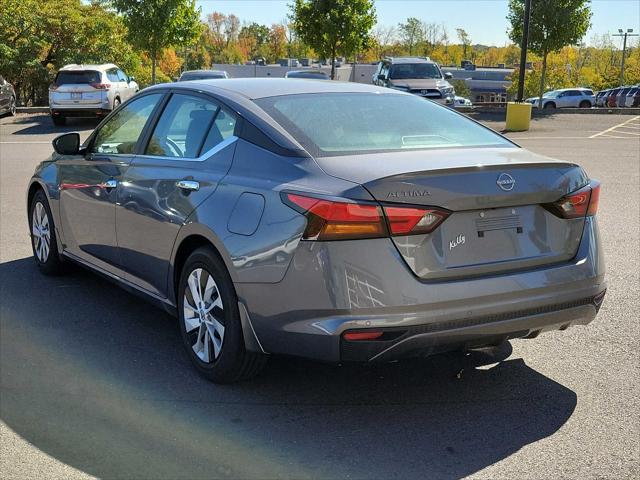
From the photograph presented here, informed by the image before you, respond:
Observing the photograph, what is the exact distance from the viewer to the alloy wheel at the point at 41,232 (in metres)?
6.62

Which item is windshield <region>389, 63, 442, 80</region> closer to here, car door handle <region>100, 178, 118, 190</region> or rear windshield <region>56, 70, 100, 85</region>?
rear windshield <region>56, 70, 100, 85</region>

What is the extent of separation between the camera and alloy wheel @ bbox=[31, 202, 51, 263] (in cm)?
662

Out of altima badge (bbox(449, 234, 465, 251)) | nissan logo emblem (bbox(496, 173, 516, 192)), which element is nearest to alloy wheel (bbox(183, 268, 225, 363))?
altima badge (bbox(449, 234, 465, 251))

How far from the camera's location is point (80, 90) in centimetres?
2423

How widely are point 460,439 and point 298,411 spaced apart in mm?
822

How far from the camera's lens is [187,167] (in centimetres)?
467

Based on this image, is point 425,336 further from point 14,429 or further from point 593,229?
point 14,429

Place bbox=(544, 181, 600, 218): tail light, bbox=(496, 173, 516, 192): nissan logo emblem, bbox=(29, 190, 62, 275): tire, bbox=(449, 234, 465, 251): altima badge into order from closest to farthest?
bbox=(449, 234, 465, 251): altima badge → bbox=(496, 173, 516, 192): nissan logo emblem → bbox=(544, 181, 600, 218): tail light → bbox=(29, 190, 62, 275): tire

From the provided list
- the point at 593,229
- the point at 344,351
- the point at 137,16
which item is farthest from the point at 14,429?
the point at 137,16

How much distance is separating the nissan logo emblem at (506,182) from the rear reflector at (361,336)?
2.97ft

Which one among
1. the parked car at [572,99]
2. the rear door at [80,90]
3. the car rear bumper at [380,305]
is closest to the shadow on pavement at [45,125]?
the rear door at [80,90]

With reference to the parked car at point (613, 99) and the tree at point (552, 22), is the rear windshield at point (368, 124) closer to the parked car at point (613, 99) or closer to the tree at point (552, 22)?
the tree at point (552, 22)

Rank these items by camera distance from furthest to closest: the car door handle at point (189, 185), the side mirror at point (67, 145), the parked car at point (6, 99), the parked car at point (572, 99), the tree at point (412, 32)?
1. the tree at point (412, 32)
2. the parked car at point (572, 99)
3. the parked car at point (6, 99)
4. the side mirror at point (67, 145)
5. the car door handle at point (189, 185)

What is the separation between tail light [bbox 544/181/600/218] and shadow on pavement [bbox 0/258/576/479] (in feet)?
3.11
